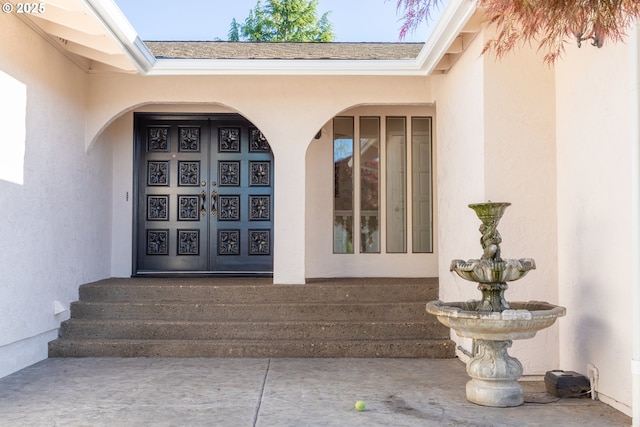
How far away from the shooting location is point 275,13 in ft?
82.8

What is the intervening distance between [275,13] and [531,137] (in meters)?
21.7

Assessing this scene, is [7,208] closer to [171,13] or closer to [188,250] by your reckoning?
[188,250]

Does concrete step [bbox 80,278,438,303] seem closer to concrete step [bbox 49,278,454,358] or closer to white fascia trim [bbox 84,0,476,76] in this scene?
concrete step [bbox 49,278,454,358]

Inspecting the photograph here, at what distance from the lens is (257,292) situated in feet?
22.6

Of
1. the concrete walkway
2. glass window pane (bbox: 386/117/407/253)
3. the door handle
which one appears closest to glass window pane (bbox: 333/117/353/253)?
glass window pane (bbox: 386/117/407/253)

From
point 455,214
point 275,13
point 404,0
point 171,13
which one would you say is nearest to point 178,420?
point 404,0

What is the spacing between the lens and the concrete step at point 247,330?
6426 mm

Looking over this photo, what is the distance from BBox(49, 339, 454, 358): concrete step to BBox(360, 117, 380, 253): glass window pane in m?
2.20

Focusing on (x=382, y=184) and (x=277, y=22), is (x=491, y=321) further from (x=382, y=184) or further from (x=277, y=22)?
(x=277, y=22)

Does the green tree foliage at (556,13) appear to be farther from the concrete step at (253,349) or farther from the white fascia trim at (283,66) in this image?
the concrete step at (253,349)

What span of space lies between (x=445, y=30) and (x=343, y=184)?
10.8ft

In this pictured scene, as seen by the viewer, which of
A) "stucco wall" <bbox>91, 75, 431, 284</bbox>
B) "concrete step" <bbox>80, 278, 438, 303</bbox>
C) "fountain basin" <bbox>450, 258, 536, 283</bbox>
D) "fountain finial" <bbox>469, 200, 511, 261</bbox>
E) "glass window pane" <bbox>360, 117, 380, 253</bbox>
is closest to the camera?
"fountain basin" <bbox>450, 258, 536, 283</bbox>

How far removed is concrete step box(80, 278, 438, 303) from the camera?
6852 millimetres

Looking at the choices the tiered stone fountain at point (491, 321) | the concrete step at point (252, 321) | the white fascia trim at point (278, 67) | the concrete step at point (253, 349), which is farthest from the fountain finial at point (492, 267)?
the white fascia trim at point (278, 67)
